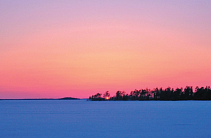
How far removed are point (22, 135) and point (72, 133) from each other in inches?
119

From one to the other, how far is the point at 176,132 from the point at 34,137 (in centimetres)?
877

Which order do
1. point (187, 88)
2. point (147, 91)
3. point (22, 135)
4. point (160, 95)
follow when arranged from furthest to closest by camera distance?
point (147, 91) → point (160, 95) → point (187, 88) → point (22, 135)

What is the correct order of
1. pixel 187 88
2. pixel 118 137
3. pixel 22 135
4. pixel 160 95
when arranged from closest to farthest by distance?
1. pixel 118 137
2. pixel 22 135
3. pixel 187 88
4. pixel 160 95

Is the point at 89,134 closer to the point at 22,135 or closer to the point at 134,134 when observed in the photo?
the point at 134,134

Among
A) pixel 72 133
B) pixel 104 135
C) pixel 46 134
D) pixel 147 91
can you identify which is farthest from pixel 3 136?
pixel 147 91

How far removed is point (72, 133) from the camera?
18672 mm

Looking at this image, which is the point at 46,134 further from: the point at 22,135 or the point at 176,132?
the point at 176,132

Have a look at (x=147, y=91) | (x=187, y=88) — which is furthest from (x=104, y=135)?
(x=147, y=91)

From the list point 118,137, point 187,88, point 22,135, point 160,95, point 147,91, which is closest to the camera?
point 118,137

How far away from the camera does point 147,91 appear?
19938 cm

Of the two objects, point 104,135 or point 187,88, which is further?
point 187,88

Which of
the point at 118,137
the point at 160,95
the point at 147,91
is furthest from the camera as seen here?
the point at 147,91

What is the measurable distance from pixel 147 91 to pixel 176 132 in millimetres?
182415

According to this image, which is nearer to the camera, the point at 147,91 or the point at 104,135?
the point at 104,135
